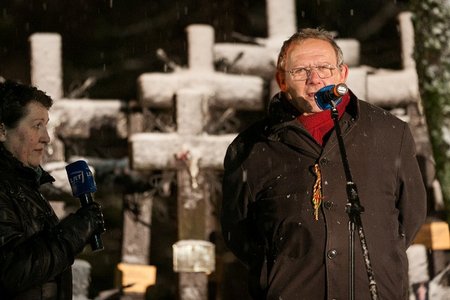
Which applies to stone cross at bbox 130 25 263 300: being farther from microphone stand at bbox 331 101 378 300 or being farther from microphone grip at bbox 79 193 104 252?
microphone stand at bbox 331 101 378 300

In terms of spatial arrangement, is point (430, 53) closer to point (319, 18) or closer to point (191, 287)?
point (191, 287)

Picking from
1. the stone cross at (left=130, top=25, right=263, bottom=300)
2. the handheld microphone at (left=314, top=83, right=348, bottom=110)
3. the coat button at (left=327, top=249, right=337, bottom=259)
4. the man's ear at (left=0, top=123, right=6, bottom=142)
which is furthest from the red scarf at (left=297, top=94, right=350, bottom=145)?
the stone cross at (left=130, top=25, right=263, bottom=300)

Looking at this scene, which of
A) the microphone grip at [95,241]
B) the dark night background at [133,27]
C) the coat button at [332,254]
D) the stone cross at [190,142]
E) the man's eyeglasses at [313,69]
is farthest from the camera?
the dark night background at [133,27]

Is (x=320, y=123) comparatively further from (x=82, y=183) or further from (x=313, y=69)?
(x=82, y=183)

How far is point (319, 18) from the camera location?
9.84m

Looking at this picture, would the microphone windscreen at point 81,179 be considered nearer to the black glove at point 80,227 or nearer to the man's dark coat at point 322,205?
the black glove at point 80,227

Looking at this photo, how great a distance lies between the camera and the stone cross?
22.4 feet

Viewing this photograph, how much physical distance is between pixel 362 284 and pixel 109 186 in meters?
4.49

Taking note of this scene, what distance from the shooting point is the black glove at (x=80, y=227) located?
10.8ft

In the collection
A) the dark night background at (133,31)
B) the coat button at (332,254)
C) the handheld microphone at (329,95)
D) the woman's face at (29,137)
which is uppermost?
the dark night background at (133,31)

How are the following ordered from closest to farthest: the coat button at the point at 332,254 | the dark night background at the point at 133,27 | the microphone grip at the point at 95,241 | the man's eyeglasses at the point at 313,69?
the coat button at the point at 332,254 < the microphone grip at the point at 95,241 < the man's eyeglasses at the point at 313,69 < the dark night background at the point at 133,27

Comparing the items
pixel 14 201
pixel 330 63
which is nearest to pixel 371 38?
pixel 330 63

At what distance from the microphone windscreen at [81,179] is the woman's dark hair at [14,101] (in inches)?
12.7

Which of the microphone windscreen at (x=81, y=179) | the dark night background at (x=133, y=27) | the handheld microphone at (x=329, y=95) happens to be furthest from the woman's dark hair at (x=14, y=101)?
the dark night background at (x=133, y=27)
